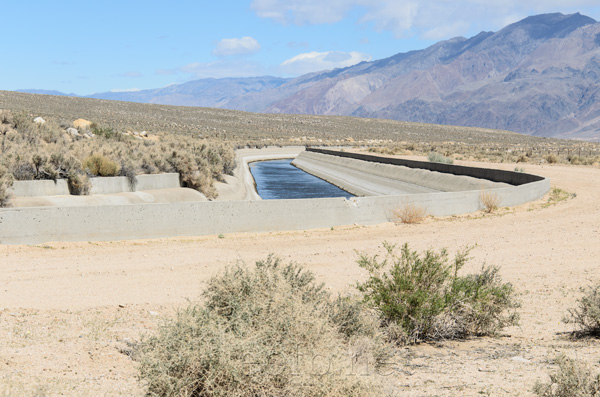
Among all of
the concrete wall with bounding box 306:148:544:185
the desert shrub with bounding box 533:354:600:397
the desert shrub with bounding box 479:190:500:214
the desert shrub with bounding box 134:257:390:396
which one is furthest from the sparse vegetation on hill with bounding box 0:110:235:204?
the desert shrub with bounding box 533:354:600:397

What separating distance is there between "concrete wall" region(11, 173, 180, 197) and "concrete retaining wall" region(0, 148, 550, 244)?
404 cm

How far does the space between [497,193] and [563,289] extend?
1403 centimetres

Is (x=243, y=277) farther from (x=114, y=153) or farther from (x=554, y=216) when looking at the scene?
(x=114, y=153)

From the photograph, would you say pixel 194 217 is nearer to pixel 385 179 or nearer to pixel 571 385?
pixel 571 385

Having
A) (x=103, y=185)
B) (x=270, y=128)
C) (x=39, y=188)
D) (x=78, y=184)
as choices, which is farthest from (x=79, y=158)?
(x=270, y=128)

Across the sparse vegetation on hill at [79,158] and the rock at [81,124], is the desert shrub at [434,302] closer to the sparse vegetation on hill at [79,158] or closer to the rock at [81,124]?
the sparse vegetation on hill at [79,158]

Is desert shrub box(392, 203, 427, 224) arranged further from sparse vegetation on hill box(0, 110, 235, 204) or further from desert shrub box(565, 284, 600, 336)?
desert shrub box(565, 284, 600, 336)

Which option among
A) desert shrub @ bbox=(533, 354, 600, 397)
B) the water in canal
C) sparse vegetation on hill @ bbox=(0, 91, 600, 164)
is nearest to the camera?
desert shrub @ bbox=(533, 354, 600, 397)

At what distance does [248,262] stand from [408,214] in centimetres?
941

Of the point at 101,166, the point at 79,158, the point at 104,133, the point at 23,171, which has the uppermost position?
the point at 104,133

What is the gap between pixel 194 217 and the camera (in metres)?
17.5

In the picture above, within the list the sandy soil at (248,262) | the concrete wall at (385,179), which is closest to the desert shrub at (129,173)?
the sandy soil at (248,262)

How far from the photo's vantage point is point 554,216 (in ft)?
72.4

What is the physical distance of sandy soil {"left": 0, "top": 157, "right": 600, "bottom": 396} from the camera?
6.15 metres
